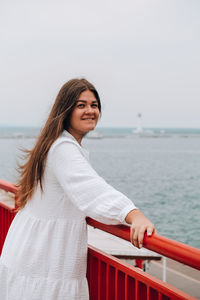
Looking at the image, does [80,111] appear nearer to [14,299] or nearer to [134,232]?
[134,232]

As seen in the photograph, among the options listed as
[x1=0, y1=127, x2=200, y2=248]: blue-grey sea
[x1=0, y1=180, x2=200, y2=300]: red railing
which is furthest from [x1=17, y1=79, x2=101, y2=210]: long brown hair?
[x1=0, y1=127, x2=200, y2=248]: blue-grey sea

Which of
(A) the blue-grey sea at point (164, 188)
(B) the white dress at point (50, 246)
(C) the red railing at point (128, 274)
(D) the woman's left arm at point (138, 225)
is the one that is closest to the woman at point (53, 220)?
(B) the white dress at point (50, 246)

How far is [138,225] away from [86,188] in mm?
269

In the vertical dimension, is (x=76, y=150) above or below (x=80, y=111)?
below

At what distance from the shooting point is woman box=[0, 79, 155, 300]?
1873 mm

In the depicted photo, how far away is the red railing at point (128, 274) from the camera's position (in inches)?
61.0

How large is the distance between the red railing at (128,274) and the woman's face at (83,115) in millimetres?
484

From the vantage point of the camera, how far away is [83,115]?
202cm

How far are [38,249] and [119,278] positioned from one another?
478 mm

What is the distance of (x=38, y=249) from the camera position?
6.27ft

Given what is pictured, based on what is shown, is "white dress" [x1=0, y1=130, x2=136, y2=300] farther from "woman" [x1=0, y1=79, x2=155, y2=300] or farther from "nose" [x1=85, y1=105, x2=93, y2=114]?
"nose" [x1=85, y1=105, x2=93, y2=114]

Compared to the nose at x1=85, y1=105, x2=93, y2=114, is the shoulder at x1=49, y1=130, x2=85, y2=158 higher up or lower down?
lower down

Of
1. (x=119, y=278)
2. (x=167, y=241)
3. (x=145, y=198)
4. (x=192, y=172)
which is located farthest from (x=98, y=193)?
(x=192, y=172)

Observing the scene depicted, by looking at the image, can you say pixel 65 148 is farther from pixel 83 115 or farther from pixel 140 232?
pixel 140 232
